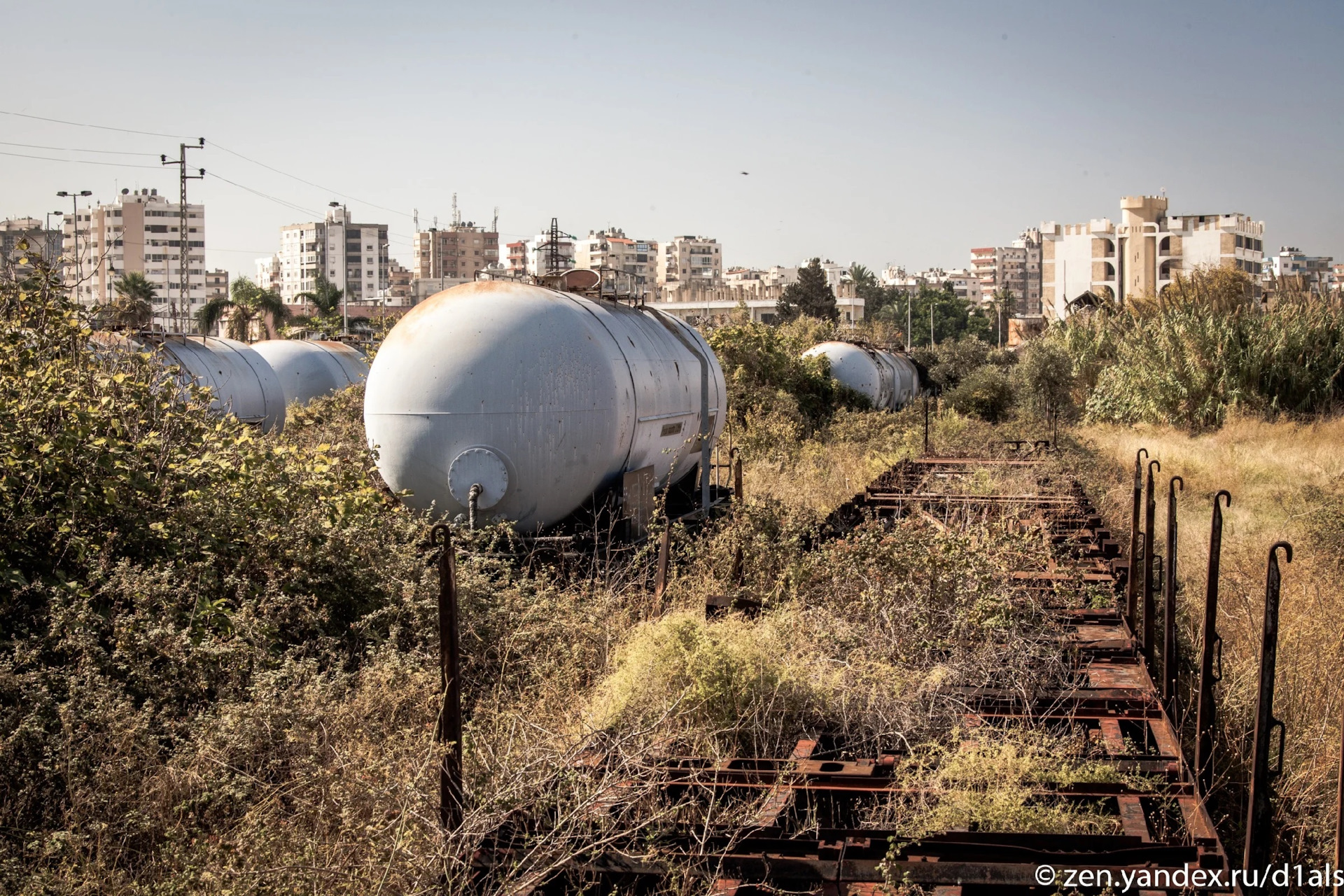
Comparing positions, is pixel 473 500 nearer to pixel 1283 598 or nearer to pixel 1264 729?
pixel 1283 598

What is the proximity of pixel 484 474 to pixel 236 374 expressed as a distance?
1276 cm

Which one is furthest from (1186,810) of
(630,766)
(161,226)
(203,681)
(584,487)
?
(161,226)

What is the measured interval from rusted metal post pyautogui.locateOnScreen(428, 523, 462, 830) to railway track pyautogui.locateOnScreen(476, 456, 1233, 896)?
214mm

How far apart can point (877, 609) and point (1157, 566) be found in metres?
4.07

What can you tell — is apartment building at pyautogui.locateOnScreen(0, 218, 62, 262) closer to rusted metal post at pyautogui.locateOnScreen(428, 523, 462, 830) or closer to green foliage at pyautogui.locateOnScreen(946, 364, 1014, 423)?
rusted metal post at pyautogui.locateOnScreen(428, 523, 462, 830)

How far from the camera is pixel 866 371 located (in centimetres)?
2775

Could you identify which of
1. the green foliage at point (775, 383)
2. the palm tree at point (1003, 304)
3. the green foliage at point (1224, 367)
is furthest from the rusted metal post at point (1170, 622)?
the palm tree at point (1003, 304)

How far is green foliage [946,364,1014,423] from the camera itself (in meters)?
28.1

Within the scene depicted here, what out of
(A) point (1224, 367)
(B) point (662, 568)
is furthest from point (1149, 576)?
(A) point (1224, 367)

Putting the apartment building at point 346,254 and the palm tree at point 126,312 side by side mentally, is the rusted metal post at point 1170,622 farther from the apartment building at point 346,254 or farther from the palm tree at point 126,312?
the apartment building at point 346,254

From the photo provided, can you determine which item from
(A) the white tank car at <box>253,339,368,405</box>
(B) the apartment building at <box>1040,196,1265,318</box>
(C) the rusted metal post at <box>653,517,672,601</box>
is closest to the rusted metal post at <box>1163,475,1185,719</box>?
(C) the rusted metal post at <box>653,517,672,601</box>

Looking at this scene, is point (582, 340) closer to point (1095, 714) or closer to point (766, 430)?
point (1095, 714)

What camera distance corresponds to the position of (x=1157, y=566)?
9.37m

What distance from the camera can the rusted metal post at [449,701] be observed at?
3.62 metres
